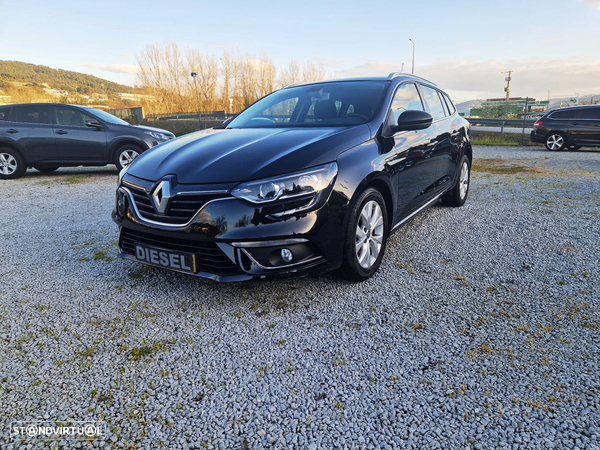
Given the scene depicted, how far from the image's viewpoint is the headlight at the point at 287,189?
8.40ft

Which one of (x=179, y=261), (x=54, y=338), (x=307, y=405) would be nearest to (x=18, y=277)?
(x=54, y=338)

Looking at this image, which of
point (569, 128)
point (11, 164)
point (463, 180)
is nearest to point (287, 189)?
point (463, 180)

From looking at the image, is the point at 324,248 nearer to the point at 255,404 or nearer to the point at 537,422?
the point at 255,404

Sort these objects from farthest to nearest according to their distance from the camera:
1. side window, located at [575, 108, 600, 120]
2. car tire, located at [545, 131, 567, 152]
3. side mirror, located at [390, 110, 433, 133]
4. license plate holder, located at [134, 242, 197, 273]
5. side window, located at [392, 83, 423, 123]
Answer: car tire, located at [545, 131, 567, 152] < side window, located at [575, 108, 600, 120] < side window, located at [392, 83, 423, 123] < side mirror, located at [390, 110, 433, 133] < license plate holder, located at [134, 242, 197, 273]

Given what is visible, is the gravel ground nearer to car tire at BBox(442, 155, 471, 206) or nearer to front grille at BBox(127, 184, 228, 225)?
front grille at BBox(127, 184, 228, 225)

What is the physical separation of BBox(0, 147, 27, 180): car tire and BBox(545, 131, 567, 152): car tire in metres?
15.4

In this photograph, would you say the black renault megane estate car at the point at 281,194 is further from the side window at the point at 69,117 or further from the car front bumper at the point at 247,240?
the side window at the point at 69,117

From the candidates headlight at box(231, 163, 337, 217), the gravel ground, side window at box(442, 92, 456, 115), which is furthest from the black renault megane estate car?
side window at box(442, 92, 456, 115)

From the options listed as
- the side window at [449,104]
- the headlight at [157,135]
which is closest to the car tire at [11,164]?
the headlight at [157,135]

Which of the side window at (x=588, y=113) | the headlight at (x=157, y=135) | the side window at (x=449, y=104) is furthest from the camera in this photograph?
the side window at (x=588, y=113)

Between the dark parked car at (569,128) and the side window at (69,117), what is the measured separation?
13.9 metres

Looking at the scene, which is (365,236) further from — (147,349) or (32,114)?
(32,114)

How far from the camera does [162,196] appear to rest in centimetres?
272

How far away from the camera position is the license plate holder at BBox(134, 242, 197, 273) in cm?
269
